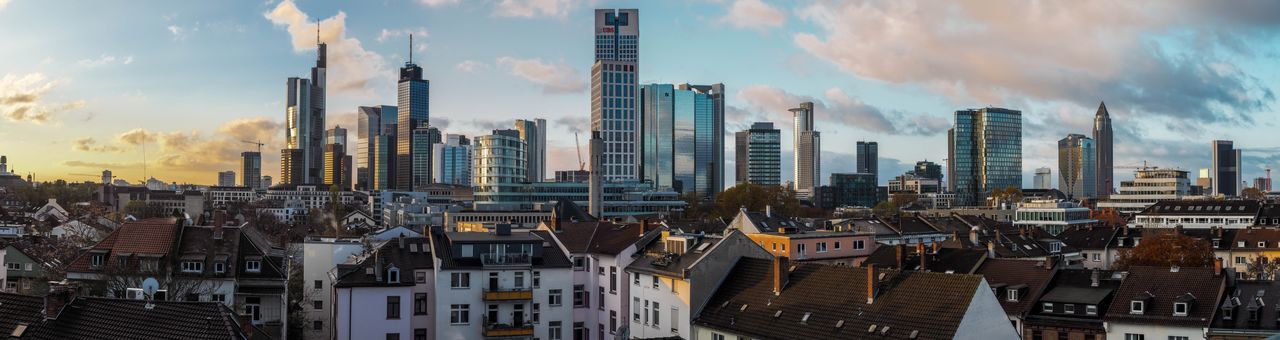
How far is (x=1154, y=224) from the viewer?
14650 cm

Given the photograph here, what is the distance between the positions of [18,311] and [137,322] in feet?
13.1

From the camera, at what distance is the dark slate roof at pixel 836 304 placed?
40031 millimetres

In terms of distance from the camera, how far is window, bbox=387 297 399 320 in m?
53.9

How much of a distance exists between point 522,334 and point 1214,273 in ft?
116

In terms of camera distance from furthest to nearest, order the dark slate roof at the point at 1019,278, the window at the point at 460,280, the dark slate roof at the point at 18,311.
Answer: the dark slate roof at the point at 1019,278
the window at the point at 460,280
the dark slate roof at the point at 18,311

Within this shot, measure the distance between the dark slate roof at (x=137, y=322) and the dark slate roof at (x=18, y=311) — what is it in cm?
62

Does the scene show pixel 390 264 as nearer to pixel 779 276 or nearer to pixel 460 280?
pixel 460 280

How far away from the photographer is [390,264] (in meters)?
54.6

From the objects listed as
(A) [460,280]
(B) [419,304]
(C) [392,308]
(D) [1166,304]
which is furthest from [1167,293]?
(C) [392,308]

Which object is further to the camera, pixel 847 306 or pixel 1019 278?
pixel 1019 278

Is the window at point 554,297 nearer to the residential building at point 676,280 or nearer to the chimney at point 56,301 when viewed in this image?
the residential building at point 676,280

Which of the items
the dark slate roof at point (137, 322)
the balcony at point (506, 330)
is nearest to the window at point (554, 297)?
the balcony at point (506, 330)

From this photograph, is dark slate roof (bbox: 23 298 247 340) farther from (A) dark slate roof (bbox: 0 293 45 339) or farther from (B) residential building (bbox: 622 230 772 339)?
(B) residential building (bbox: 622 230 772 339)

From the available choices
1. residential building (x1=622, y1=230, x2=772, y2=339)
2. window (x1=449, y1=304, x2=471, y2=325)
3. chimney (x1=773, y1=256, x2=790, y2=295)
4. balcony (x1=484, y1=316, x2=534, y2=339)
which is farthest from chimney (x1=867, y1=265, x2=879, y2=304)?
window (x1=449, y1=304, x2=471, y2=325)
